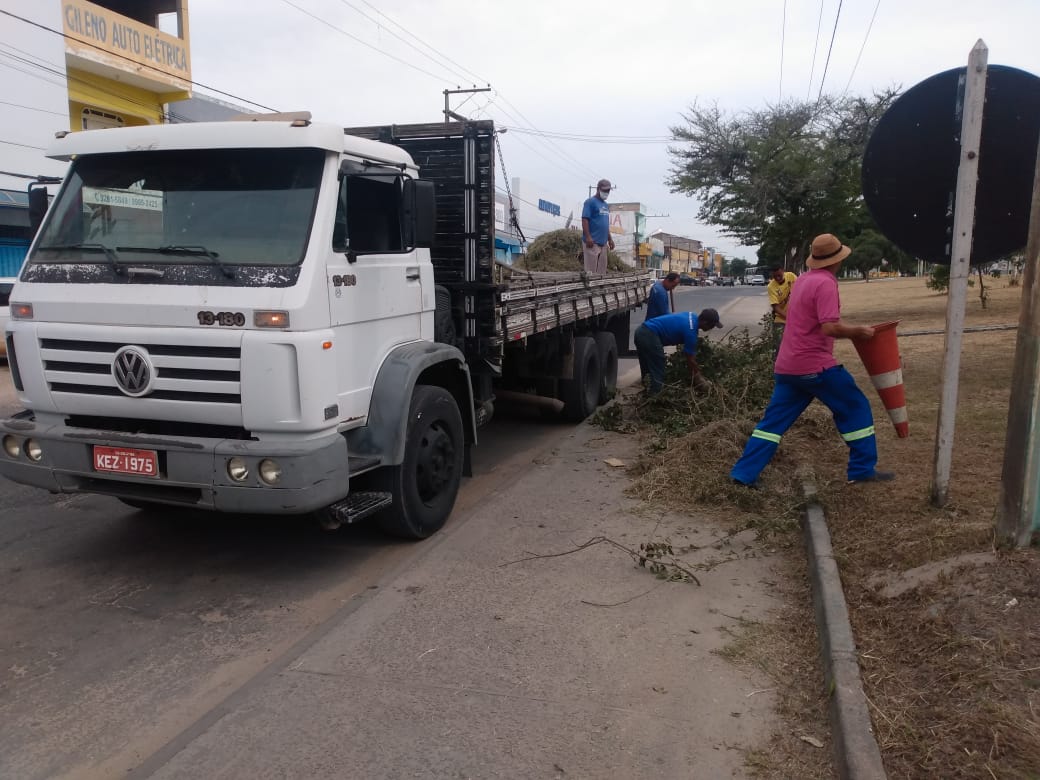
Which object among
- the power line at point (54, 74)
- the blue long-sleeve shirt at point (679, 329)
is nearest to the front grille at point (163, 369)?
the blue long-sleeve shirt at point (679, 329)

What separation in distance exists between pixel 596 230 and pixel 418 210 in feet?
21.1

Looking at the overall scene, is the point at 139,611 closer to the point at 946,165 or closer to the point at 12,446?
the point at 12,446

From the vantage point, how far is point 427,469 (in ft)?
17.5

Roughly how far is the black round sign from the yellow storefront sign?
65.8 feet

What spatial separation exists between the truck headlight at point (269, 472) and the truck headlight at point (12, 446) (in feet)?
5.06

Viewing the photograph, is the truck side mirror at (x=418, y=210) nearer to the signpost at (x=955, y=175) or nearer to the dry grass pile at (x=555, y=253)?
the signpost at (x=955, y=175)

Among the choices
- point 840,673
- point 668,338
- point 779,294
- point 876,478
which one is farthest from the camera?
point 779,294

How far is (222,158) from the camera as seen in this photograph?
4566 mm

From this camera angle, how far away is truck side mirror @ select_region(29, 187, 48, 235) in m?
5.07

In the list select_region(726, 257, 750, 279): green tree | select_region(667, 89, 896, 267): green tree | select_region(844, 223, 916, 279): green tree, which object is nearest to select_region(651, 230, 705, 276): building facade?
select_region(726, 257, 750, 279): green tree

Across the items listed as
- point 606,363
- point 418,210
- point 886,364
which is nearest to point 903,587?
point 886,364

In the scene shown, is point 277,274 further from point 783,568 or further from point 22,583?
point 783,568

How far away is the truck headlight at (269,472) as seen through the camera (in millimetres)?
4160

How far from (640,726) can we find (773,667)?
0.83 metres
